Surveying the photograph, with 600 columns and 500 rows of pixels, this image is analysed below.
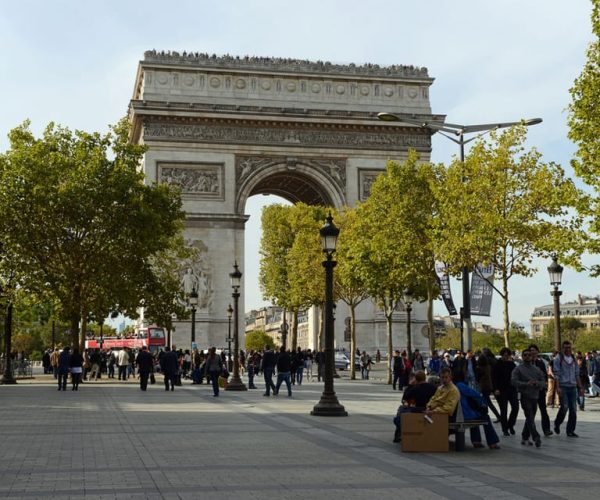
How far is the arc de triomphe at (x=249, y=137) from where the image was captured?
5916cm

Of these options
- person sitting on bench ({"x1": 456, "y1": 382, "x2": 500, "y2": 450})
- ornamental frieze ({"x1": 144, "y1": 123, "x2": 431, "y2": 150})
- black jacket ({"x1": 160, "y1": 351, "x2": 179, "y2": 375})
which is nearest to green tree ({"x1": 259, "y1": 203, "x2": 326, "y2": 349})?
ornamental frieze ({"x1": 144, "y1": 123, "x2": 431, "y2": 150})

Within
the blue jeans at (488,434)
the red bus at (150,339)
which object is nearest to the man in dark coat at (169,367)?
the blue jeans at (488,434)

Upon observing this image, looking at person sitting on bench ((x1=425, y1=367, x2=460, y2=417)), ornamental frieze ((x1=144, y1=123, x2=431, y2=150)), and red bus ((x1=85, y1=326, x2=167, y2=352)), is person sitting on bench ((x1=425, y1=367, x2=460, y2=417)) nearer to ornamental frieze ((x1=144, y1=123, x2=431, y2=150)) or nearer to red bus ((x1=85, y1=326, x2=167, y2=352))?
ornamental frieze ((x1=144, y1=123, x2=431, y2=150))

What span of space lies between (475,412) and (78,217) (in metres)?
28.6

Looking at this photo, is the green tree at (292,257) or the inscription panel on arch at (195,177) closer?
the green tree at (292,257)

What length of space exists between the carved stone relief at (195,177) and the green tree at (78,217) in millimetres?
15257

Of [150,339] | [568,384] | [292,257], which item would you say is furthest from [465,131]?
[150,339]

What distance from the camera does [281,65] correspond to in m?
61.9

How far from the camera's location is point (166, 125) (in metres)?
59.2

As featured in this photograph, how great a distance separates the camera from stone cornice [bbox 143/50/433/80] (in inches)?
2371

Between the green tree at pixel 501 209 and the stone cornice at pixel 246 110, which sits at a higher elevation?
the stone cornice at pixel 246 110

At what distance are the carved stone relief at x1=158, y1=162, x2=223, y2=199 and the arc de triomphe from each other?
6cm

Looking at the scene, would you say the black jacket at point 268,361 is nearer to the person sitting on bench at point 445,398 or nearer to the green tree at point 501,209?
the green tree at point 501,209

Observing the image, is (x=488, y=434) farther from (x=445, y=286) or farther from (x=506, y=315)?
(x=445, y=286)
